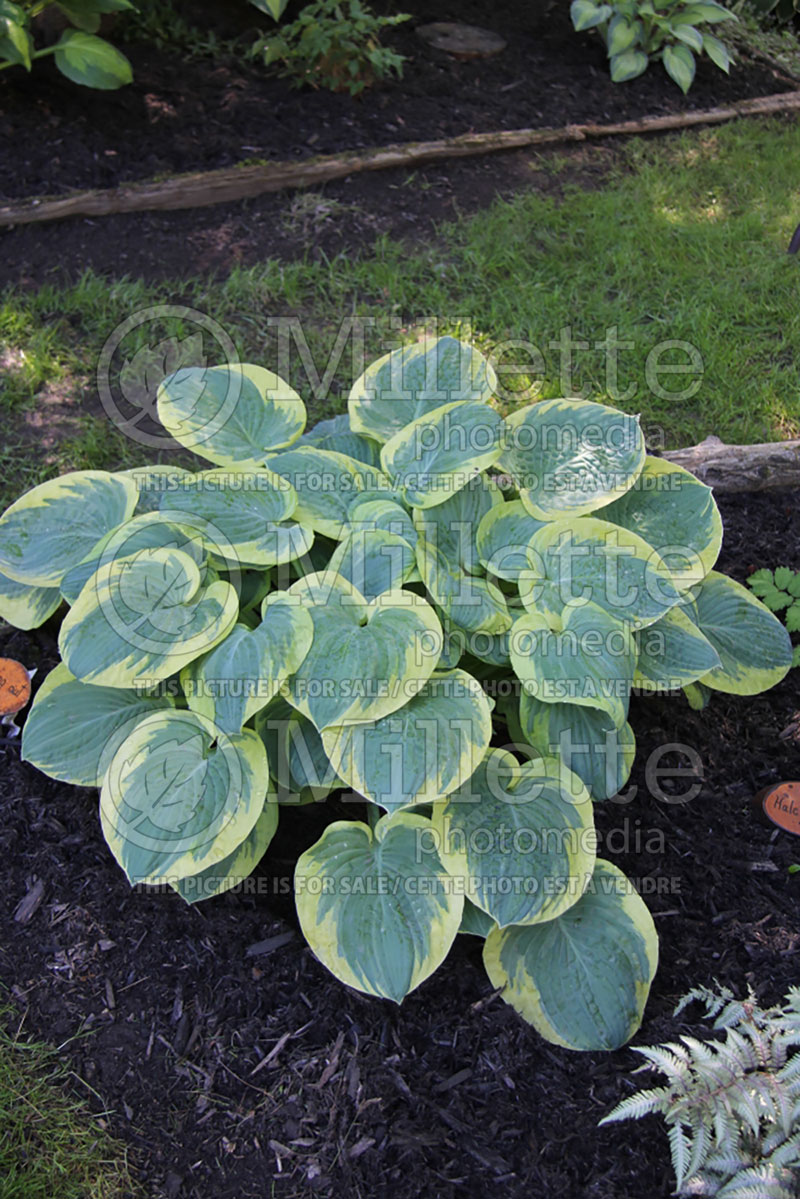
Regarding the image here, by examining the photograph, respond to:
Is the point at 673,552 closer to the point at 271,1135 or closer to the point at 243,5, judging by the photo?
the point at 271,1135

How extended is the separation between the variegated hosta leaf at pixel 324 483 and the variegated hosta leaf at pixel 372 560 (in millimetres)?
73

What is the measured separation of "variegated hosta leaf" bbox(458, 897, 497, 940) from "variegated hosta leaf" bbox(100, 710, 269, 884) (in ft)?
1.36

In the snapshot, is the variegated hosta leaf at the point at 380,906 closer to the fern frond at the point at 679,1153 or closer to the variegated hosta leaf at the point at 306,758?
the variegated hosta leaf at the point at 306,758

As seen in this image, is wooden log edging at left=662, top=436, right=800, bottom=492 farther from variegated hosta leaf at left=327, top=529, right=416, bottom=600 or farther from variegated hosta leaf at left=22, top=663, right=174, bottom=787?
variegated hosta leaf at left=22, top=663, right=174, bottom=787

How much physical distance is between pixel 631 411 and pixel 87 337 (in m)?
1.85

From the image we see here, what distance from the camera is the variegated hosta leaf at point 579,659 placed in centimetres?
161

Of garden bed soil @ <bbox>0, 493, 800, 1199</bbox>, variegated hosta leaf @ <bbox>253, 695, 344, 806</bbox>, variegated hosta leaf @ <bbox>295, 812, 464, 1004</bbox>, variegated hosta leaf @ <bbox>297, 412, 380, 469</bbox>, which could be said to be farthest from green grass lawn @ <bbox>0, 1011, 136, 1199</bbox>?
variegated hosta leaf @ <bbox>297, 412, 380, 469</bbox>

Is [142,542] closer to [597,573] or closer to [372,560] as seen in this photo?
[372,560]

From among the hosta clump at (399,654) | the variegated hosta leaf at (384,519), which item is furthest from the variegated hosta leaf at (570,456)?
the variegated hosta leaf at (384,519)

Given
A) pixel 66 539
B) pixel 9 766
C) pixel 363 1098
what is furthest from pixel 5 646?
pixel 363 1098

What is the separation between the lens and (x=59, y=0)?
3697 millimetres

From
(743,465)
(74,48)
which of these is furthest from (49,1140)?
(74,48)

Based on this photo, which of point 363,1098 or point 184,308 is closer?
point 363,1098

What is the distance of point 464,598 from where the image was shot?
179 cm
